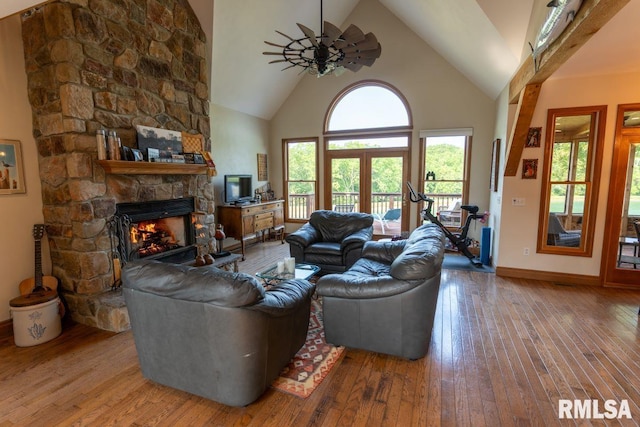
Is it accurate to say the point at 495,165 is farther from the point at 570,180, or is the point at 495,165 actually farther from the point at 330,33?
the point at 330,33

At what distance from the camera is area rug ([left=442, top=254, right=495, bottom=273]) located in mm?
4840

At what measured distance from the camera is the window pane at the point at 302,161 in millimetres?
7250

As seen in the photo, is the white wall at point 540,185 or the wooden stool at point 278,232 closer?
the white wall at point 540,185

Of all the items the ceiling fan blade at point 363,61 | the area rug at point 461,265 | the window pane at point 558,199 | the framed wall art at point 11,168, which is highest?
the ceiling fan blade at point 363,61

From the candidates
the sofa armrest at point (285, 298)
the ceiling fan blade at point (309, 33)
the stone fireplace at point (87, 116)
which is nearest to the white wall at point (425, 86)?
the ceiling fan blade at point (309, 33)

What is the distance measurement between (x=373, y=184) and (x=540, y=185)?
10.4 ft

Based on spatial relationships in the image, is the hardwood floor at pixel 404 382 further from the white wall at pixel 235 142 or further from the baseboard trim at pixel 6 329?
the white wall at pixel 235 142

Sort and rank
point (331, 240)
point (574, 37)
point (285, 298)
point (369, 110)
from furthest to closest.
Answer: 1. point (369, 110)
2. point (331, 240)
3. point (574, 37)
4. point (285, 298)

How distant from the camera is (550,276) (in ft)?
14.2

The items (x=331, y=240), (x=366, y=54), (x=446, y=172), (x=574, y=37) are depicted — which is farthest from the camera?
(x=446, y=172)

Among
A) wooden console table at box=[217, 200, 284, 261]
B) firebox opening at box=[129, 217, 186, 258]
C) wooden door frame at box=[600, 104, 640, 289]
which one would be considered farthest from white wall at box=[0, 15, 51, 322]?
wooden door frame at box=[600, 104, 640, 289]

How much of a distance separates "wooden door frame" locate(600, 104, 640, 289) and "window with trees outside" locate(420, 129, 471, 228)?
88.8 inches

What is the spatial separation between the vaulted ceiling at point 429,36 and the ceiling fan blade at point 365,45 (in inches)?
44.2

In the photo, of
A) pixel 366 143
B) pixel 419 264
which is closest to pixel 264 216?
pixel 366 143
